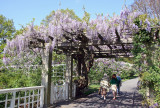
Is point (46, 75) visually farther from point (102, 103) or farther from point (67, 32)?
point (102, 103)

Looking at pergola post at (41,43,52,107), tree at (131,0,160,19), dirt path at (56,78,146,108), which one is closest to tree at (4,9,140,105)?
pergola post at (41,43,52,107)

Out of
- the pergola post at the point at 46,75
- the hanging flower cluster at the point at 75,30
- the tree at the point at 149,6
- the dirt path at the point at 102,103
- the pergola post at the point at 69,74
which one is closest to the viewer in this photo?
the hanging flower cluster at the point at 75,30

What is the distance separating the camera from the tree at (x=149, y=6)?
10312 mm

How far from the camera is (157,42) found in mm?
4695

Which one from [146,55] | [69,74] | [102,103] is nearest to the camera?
[146,55]

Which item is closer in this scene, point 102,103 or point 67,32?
point 67,32

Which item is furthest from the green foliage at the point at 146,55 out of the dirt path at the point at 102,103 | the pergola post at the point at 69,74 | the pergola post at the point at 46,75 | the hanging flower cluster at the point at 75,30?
the pergola post at the point at 69,74

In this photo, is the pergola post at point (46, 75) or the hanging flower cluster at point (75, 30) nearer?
the hanging flower cluster at point (75, 30)

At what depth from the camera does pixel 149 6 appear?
10680 millimetres

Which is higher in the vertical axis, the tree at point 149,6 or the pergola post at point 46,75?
the tree at point 149,6

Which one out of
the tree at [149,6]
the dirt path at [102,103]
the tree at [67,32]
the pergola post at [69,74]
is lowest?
the dirt path at [102,103]

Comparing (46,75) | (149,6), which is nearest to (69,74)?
(46,75)

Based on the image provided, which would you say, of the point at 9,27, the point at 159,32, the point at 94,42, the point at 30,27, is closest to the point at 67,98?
the point at 94,42

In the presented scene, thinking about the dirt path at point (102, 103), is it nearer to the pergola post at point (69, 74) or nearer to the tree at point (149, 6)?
the pergola post at point (69, 74)
